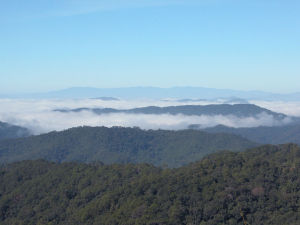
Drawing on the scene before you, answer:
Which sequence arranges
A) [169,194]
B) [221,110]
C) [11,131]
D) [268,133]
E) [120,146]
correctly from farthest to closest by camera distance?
[221,110] < [11,131] < [268,133] < [120,146] < [169,194]

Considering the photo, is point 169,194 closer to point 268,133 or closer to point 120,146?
point 120,146

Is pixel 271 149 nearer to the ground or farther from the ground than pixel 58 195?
farther from the ground

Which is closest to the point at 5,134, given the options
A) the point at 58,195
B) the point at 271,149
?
the point at 58,195

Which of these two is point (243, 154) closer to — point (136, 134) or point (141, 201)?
point (141, 201)

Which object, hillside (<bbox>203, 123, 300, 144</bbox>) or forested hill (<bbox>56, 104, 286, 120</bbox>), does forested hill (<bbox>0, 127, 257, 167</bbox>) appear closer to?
hillside (<bbox>203, 123, 300, 144</bbox>)

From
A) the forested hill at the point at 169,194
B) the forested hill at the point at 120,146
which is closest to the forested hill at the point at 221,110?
the forested hill at the point at 120,146

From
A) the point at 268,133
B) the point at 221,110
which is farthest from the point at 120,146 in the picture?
the point at 221,110

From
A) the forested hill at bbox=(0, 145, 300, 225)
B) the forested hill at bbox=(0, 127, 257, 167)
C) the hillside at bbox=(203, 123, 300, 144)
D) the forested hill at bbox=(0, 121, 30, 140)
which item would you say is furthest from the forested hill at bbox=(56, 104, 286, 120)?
the forested hill at bbox=(0, 145, 300, 225)
